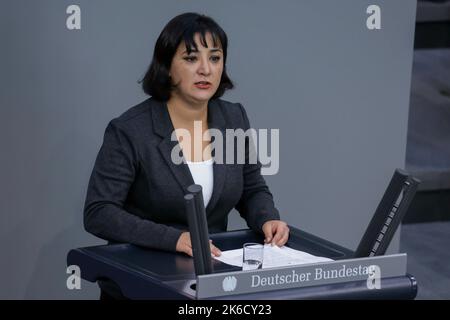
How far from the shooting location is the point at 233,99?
12.0 feet

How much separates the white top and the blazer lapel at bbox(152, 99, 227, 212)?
0.05 feet

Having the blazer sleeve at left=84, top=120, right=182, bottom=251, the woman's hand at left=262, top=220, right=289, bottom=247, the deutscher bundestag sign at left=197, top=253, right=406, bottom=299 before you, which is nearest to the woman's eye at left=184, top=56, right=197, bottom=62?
the blazer sleeve at left=84, top=120, right=182, bottom=251

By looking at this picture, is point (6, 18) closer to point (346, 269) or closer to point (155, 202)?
point (155, 202)

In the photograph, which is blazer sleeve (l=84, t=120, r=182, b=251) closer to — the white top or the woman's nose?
the white top

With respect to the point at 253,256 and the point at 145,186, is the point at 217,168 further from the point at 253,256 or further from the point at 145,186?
the point at 253,256

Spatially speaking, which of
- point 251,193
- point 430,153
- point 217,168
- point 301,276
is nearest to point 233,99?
point 251,193

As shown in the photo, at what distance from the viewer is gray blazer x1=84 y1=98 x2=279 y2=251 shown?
2668 millimetres

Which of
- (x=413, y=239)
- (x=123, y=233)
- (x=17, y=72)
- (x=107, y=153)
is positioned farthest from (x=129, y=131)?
(x=413, y=239)

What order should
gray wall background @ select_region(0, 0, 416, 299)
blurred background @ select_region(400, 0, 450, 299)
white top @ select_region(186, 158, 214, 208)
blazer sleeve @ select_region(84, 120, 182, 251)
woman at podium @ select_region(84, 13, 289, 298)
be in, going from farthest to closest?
blurred background @ select_region(400, 0, 450, 299)
gray wall background @ select_region(0, 0, 416, 299)
white top @ select_region(186, 158, 214, 208)
woman at podium @ select_region(84, 13, 289, 298)
blazer sleeve @ select_region(84, 120, 182, 251)

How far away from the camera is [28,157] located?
135 inches

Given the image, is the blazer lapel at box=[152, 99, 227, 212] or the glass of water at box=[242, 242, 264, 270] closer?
the glass of water at box=[242, 242, 264, 270]

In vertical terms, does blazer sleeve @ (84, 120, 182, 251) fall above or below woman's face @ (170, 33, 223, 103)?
below

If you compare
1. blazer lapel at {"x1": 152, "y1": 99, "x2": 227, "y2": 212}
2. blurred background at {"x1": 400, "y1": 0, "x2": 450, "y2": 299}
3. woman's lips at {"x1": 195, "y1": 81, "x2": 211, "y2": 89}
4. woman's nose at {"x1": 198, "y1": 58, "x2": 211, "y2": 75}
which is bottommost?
blurred background at {"x1": 400, "y1": 0, "x2": 450, "y2": 299}

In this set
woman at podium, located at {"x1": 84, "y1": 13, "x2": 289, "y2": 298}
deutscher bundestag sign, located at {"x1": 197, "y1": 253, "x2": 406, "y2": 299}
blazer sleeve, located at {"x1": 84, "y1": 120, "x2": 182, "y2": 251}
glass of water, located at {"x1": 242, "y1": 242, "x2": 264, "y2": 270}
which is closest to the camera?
deutscher bundestag sign, located at {"x1": 197, "y1": 253, "x2": 406, "y2": 299}
